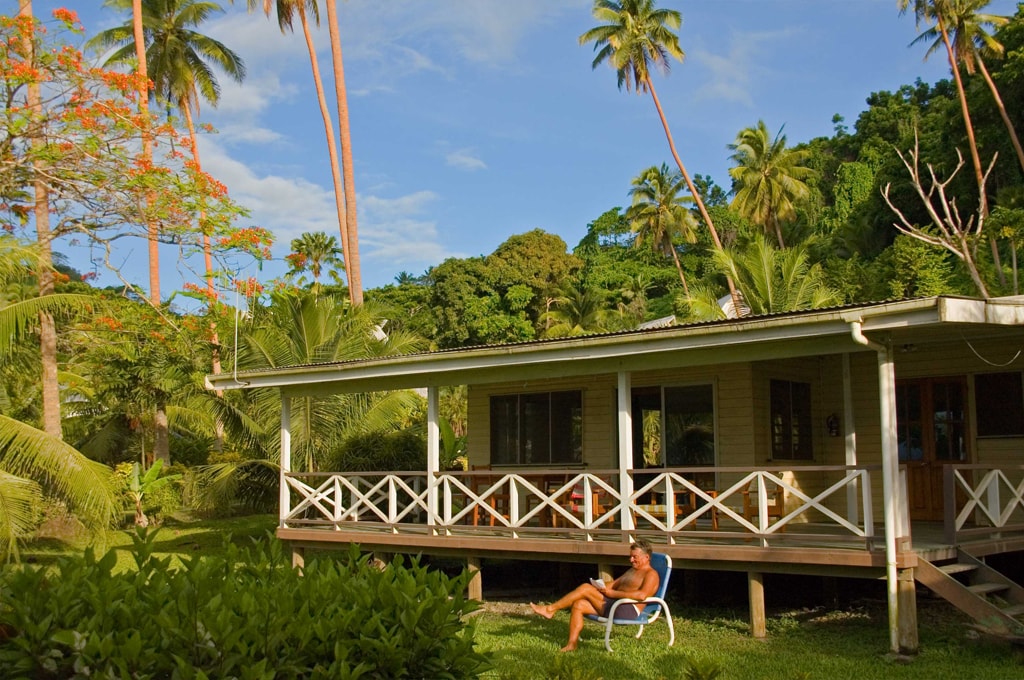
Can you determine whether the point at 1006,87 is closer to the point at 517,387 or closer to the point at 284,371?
the point at 517,387

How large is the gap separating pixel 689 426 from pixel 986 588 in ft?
15.2

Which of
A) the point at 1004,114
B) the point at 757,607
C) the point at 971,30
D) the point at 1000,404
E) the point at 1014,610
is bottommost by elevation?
the point at 757,607

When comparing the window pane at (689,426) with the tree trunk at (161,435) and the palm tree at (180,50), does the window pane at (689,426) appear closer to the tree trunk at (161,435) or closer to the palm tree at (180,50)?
the tree trunk at (161,435)

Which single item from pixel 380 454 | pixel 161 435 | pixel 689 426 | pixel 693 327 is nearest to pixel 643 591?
pixel 693 327

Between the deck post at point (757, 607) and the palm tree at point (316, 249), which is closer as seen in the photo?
the deck post at point (757, 607)

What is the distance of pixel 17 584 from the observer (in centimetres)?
530

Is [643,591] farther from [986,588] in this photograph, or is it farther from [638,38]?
[638,38]

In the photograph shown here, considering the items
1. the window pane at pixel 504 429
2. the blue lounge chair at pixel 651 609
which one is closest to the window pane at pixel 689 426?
the window pane at pixel 504 429

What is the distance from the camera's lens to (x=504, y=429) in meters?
15.3

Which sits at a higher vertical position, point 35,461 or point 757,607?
point 35,461

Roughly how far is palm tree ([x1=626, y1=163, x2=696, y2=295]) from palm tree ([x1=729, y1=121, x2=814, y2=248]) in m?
2.76

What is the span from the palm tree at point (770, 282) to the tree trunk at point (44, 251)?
1438 centimetres

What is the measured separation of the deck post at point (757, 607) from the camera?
400 inches

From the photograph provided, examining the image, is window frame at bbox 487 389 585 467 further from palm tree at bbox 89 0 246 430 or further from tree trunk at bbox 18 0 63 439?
palm tree at bbox 89 0 246 430
